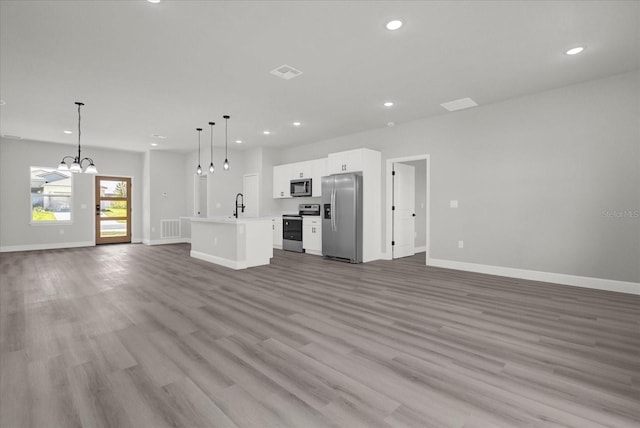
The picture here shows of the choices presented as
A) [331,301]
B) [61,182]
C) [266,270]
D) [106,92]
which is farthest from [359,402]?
[61,182]

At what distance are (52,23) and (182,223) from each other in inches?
303

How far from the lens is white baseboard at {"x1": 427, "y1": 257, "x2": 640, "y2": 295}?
13.1ft

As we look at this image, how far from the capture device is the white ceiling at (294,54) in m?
2.73

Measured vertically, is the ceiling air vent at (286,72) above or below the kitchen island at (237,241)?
above

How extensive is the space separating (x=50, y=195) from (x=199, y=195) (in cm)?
379

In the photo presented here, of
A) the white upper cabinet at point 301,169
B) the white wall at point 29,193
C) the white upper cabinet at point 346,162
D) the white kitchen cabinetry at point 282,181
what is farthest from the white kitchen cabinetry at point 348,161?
the white wall at point 29,193

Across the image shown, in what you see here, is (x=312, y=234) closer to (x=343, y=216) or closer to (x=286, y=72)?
(x=343, y=216)

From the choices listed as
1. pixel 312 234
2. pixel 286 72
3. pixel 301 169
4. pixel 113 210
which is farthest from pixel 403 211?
pixel 113 210

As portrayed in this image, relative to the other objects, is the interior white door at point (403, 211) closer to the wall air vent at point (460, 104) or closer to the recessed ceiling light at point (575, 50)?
the wall air vent at point (460, 104)

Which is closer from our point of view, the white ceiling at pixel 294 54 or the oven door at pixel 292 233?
the white ceiling at pixel 294 54

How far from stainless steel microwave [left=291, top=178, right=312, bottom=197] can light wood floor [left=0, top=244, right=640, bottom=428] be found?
3724 millimetres

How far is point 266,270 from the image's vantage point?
214 inches

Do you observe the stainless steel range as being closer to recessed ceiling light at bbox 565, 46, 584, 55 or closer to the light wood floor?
the light wood floor

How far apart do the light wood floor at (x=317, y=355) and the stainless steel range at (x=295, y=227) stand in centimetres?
333
